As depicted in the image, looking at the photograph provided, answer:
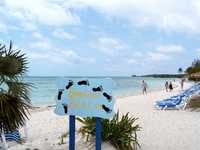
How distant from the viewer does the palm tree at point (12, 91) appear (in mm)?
6340

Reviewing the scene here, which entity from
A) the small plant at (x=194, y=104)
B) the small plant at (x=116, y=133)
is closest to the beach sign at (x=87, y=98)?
the small plant at (x=116, y=133)

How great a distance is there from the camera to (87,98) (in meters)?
6.91

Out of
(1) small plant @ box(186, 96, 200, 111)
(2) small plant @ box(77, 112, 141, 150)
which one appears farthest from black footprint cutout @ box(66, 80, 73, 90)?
(1) small plant @ box(186, 96, 200, 111)

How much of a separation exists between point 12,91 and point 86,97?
1.23 m

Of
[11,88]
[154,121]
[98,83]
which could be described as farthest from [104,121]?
[154,121]

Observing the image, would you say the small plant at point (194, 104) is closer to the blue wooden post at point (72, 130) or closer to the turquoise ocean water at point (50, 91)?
the turquoise ocean water at point (50, 91)

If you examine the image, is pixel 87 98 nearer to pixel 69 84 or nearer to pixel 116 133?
pixel 69 84

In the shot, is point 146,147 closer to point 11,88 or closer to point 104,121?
point 104,121

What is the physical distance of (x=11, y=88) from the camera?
6.59m

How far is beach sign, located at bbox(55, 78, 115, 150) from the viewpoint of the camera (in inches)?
266

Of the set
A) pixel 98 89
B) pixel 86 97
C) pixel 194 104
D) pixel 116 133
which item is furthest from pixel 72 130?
pixel 194 104

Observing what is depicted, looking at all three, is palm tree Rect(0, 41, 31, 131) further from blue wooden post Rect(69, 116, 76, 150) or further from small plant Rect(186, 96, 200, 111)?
small plant Rect(186, 96, 200, 111)

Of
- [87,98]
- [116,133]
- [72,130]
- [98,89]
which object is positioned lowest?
[116,133]

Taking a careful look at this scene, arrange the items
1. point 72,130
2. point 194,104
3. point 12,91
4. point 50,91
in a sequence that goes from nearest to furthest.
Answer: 1. point 12,91
2. point 72,130
3. point 194,104
4. point 50,91
